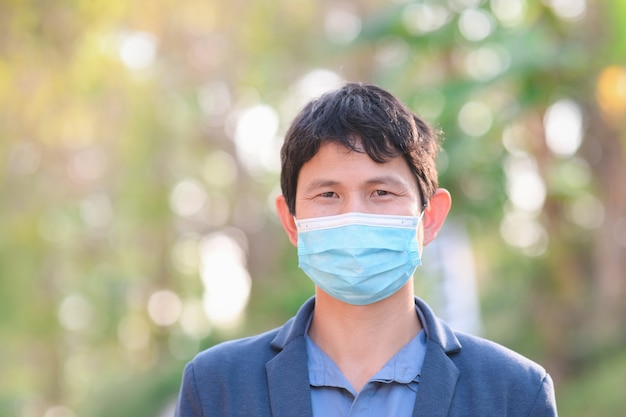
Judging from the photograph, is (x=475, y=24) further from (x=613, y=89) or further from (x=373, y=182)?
(x=373, y=182)

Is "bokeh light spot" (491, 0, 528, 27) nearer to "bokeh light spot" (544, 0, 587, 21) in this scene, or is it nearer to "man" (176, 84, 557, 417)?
"bokeh light spot" (544, 0, 587, 21)

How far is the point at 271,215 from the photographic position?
2316 cm

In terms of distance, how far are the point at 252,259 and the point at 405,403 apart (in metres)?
19.6

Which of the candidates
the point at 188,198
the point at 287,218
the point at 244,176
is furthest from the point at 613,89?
the point at 188,198

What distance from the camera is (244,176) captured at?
23109mm

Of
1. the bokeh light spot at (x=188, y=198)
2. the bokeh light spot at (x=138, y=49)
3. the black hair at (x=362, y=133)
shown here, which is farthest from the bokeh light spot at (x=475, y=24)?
the bokeh light spot at (x=188, y=198)

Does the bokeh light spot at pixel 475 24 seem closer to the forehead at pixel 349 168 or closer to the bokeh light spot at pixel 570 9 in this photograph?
the bokeh light spot at pixel 570 9

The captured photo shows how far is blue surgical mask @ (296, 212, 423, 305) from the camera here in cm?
312

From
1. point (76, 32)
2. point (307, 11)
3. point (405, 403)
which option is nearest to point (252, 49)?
point (307, 11)

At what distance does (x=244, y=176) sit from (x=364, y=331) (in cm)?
2009

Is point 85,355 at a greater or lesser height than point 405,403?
lesser

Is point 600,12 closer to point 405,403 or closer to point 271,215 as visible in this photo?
point 405,403

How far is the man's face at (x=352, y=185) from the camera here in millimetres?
3066

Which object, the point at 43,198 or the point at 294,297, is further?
the point at 43,198
